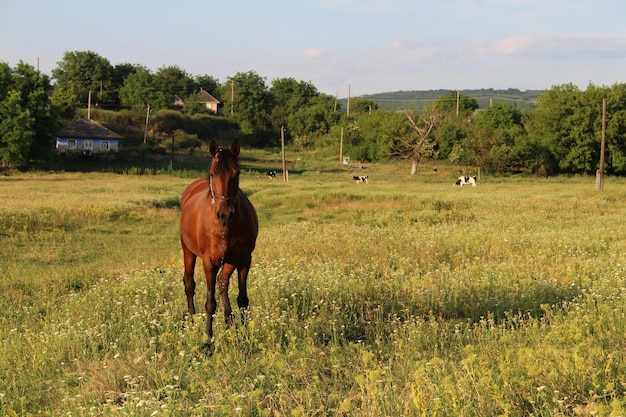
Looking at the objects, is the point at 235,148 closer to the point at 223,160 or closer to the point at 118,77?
the point at 223,160

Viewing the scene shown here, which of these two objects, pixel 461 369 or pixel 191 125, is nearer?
pixel 461 369

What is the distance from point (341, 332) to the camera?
25.7 ft

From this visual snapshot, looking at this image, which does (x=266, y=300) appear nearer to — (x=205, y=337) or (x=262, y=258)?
(x=205, y=337)

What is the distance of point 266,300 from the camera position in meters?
8.85

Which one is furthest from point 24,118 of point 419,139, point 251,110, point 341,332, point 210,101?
point 210,101

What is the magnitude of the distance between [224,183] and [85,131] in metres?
71.6

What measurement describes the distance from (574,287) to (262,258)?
683 cm

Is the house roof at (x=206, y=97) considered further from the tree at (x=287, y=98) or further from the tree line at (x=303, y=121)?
the tree at (x=287, y=98)

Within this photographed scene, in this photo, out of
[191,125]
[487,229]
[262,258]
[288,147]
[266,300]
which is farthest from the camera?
[288,147]

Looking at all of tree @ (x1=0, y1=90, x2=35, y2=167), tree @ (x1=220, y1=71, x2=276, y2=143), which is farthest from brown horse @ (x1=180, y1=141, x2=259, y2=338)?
tree @ (x1=220, y1=71, x2=276, y2=143)

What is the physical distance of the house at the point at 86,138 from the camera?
71.9 metres

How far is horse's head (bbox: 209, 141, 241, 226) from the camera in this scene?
732cm

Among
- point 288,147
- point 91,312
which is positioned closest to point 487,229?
point 91,312

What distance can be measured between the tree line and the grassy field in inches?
1744
